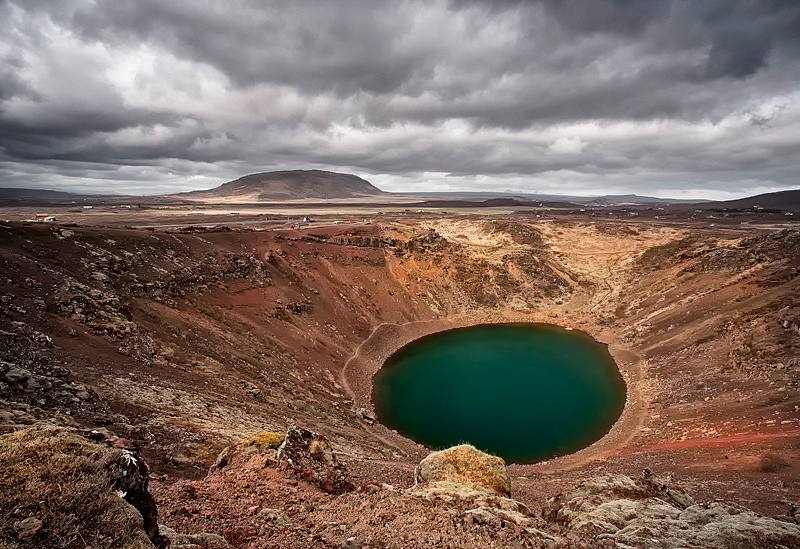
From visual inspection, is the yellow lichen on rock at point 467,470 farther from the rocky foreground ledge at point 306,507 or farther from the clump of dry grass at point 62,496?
the clump of dry grass at point 62,496

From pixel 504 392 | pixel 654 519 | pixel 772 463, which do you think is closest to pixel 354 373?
pixel 504 392

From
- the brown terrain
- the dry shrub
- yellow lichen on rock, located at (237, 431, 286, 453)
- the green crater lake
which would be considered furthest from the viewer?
the green crater lake

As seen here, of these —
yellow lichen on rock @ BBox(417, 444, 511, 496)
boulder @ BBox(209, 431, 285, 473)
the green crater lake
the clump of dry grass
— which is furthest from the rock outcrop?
the green crater lake

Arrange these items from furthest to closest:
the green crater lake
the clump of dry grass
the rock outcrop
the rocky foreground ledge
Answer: the green crater lake
the rock outcrop
the rocky foreground ledge
the clump of dry grass

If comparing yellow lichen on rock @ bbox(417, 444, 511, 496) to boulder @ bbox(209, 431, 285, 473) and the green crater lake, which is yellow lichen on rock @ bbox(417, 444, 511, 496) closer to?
boulder @ bbox(209, 431, 285, 473)

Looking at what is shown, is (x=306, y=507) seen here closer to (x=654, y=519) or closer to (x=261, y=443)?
(x=261, y=443)

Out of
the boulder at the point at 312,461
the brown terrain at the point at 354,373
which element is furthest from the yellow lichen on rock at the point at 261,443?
the boulder at the point at 312,461

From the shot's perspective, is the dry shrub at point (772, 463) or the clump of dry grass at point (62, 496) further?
the dry shrub at point (772, 463)
